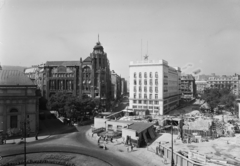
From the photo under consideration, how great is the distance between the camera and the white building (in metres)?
80.9

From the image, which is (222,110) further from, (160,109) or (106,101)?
(106,101)

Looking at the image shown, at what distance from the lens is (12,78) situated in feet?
161

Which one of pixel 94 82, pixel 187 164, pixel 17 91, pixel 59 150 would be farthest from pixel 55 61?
pixel 187 164

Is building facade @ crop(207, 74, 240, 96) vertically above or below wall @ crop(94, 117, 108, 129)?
above

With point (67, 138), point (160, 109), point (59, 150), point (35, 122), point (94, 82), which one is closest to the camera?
point (59, 150)

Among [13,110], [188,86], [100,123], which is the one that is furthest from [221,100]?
[13,110]

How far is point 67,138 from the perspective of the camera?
148 feet

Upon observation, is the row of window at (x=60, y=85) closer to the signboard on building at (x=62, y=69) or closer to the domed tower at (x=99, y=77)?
the signboard on building at (x=62, y=69)

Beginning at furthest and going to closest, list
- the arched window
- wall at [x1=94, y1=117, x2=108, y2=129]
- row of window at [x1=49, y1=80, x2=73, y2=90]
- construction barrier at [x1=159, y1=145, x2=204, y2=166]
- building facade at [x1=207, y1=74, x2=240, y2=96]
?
building facade at [x1=207, y1=74, x2=240, y2=96] → row of window at [x1=49, y1=80, x2=73, y2=90] → wall at [x1=94, y1=117, x2=108, y2=129] → the arched window → construction barrier at [x1=159, y1=145, x2=204, y2=166]

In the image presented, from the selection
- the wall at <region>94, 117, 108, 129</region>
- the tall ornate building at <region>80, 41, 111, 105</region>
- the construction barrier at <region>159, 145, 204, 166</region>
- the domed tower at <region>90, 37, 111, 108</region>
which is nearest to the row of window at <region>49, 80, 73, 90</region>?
the tall ornate building at <region>80, 41, 111, 105</region>

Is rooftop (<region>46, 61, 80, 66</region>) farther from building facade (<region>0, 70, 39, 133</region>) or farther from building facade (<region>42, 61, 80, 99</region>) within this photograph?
building facade (<region>0, 70, 39, 133</region>)

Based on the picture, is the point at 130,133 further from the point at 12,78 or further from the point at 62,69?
the point at 62,69

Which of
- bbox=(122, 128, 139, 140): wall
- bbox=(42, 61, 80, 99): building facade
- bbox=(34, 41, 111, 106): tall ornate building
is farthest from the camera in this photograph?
bbox=(42, 61, 80, 99): building facade

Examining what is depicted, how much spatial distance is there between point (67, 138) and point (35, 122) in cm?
1008
